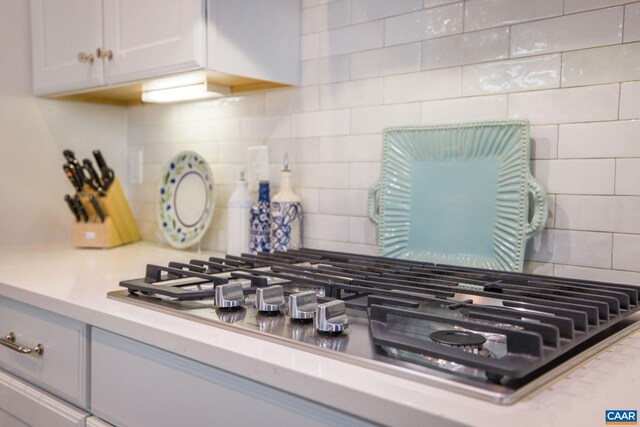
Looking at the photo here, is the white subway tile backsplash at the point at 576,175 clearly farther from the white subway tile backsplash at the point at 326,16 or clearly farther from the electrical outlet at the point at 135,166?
the electrical outlet at the point at 135,166

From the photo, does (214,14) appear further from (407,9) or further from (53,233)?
(53,233)

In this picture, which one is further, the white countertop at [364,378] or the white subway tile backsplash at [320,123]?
the white subway tile backsplash at [320,123]

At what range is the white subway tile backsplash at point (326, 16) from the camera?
4.97 ft

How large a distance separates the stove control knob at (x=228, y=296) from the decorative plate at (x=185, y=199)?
2.83 feet

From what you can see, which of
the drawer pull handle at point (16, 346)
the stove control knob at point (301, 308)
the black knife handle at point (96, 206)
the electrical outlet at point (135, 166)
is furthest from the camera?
the electrical outlet at point (135, 166)

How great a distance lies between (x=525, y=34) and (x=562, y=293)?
23.0 inches

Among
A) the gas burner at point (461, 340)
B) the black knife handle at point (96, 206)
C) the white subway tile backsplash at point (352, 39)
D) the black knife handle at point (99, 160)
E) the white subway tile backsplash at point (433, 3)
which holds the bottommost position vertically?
the gas burner at point (461, 340)

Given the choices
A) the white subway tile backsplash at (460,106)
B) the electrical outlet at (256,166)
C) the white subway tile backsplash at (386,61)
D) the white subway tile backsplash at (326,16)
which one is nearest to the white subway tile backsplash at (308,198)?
the white subway tile backsplash at (460,106)

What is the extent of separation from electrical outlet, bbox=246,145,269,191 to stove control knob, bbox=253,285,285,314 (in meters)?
0.87

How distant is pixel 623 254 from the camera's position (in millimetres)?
1103

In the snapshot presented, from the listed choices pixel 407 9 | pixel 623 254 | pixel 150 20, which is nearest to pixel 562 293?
pixel 623 254

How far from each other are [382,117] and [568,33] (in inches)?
18.9

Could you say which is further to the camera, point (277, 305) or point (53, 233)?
point (53, 233)

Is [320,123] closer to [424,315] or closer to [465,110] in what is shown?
[465,110]
